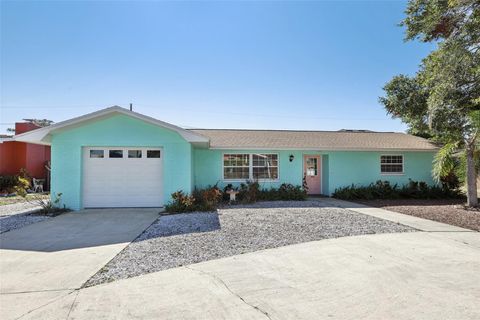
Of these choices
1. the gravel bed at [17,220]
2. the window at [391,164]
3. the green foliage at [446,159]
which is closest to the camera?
the gravel bed at [17,220]

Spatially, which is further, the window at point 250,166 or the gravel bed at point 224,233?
the window at point 250,166

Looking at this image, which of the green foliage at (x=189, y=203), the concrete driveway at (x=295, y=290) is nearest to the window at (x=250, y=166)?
the green foliage at (x=189, y=203)

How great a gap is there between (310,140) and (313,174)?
202cm

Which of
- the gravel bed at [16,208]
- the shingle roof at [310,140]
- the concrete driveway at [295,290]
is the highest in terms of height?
the shingle roof at [310,140]

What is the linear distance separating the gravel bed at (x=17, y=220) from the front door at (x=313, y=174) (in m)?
12.4

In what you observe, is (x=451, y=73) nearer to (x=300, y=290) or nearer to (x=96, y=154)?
(x=300, y=290)

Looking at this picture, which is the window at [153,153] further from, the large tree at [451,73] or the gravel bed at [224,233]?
the large tree at [451,73]

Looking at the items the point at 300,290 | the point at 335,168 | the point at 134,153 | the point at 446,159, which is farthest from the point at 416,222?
the point at 134,153

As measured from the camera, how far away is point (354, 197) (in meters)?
14.2

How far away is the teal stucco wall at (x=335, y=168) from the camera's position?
1403 centimetres

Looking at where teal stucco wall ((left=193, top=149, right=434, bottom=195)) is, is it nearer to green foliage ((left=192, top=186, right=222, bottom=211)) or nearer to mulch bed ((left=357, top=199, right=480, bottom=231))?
green foliage ((left=192, top=186, right=222, bottom=211))

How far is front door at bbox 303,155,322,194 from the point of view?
15.5 meters

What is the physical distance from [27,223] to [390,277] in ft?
31.7

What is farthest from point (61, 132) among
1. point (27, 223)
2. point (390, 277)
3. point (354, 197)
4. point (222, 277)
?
point (354, 197)
